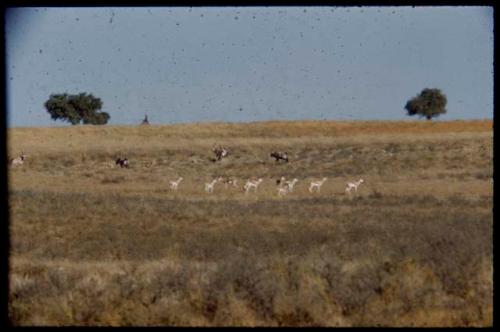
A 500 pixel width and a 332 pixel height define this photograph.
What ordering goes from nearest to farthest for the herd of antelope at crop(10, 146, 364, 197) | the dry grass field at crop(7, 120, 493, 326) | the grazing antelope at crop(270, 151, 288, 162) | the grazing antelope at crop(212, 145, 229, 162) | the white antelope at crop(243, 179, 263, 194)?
the dry grass field at crop(7, 120, 493, 326) → the herd of antelope at crop(10, 146, 364, 197) → the white antelope at crop(243, 179, 263, 194) → the grazing antelope at crop(270, 151, 288, 162) → the grazing antelope at crop(212, 145, 229, 162)

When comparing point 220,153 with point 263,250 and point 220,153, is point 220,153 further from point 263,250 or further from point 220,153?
point 263,250

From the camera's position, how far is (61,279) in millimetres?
13750

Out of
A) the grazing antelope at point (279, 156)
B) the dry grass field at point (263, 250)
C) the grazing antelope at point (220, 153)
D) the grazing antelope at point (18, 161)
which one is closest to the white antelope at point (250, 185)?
the dry grass field at point (263, 250)

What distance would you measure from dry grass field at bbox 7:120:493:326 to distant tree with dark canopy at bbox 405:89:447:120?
104 feet

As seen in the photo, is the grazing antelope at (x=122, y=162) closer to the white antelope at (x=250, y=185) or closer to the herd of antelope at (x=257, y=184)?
the herd of antelope at (x=257, y=184)

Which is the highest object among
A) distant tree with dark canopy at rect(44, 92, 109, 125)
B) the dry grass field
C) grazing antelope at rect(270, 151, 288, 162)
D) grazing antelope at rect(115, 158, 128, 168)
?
distant tree with dark canopy at rect(44, 92, 109, 125)

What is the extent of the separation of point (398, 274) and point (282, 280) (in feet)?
4.89

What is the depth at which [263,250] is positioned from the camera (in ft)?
58.4

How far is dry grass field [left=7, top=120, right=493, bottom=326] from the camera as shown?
12172mm

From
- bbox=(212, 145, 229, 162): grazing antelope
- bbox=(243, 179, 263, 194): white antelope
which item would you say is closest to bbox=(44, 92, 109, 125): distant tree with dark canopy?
bbox=(212, 145, 229, 162): grazing antelope

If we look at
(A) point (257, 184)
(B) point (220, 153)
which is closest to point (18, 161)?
(B) point (220, 153)

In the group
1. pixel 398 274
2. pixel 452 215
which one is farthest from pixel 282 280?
pixel 452 215

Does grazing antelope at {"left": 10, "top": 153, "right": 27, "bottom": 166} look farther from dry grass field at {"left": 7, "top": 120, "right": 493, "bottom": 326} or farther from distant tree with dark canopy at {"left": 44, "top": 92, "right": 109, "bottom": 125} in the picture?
distant tree with dark canopy at {"left": 44, "top": 92, "right": 109, "bottom": 125}
